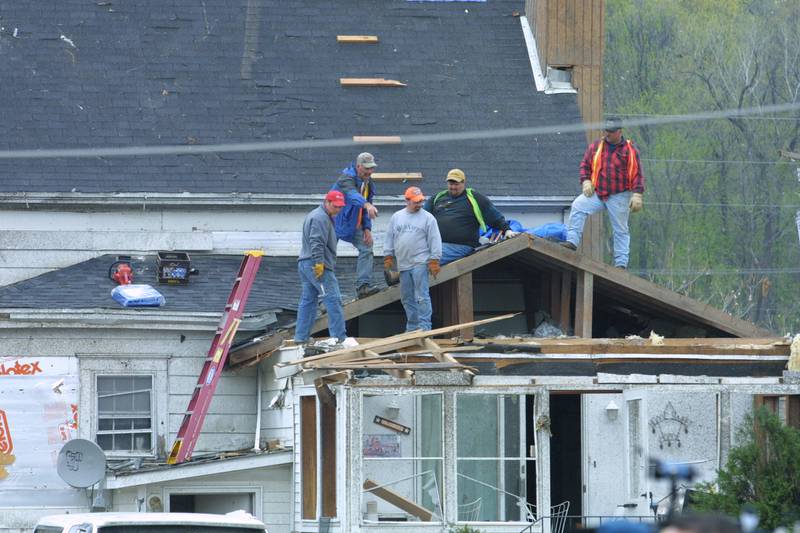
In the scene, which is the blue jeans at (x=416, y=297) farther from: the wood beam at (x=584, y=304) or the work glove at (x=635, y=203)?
the work glove at (x=635, y=203)

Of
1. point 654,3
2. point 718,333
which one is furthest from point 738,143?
point 718,333

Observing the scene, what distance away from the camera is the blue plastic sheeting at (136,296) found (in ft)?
59.1

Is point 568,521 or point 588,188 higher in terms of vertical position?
point 588,188

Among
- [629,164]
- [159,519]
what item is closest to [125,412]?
[629,164]

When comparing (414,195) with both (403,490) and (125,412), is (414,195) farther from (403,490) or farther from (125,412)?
(125,412)

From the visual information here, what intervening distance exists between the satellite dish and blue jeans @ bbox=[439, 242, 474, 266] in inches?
181

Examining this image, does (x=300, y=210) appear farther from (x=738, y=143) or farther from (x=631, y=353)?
(x=738, y=143)

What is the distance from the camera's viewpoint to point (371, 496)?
1552 centimetres

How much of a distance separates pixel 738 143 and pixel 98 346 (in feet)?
104

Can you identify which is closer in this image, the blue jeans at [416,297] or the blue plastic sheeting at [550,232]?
the blue jeans at [416,297]

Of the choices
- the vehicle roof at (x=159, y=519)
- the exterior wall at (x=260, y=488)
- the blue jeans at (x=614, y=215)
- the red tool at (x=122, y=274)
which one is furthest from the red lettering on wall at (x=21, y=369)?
the vehicle roof at (x=159, y=519)

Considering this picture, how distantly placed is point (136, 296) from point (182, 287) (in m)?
0.98

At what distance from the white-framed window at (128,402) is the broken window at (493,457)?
447cm

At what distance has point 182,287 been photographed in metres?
18.9
